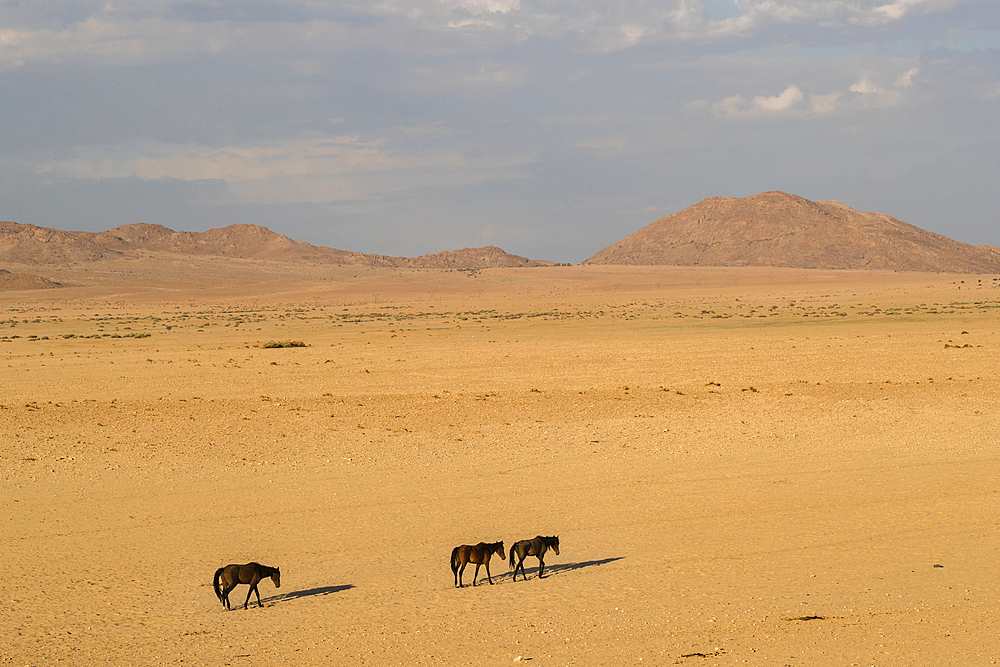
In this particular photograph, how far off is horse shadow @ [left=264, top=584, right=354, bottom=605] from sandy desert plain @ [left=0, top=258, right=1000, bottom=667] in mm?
35

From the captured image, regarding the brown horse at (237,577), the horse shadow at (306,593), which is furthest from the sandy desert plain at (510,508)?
the brown horse at (237,577)

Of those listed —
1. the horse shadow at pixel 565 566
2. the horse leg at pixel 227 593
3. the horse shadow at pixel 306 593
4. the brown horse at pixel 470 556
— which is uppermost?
the brown horse at pixel 470 556

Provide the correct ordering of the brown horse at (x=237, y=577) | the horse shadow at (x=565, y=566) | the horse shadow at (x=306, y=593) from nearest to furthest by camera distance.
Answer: the brown horse at (x=237, y=577) → the horse shadow at (x=306, y=593) → the horse shadow at (x=565, y=566)

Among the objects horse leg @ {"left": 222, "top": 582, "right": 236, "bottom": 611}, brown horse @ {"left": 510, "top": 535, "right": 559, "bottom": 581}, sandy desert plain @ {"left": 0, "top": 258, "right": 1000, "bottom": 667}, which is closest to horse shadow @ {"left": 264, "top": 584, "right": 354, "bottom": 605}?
sandy desert plain @ {"left": 0, "top": 258, "right": 1000, "bottom": 667}

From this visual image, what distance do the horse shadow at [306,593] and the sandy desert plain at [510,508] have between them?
35 mm

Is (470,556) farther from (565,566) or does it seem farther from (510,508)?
(510,508)

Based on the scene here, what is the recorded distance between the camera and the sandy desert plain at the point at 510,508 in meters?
7.31

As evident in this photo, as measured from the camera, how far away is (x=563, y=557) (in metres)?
9.37

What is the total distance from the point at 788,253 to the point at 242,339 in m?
169

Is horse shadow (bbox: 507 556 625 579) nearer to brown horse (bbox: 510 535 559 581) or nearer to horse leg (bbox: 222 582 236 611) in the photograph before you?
brown horse (bbox: 510 535 559 581)

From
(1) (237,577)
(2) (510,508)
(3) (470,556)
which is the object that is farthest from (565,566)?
(1) (237,577)

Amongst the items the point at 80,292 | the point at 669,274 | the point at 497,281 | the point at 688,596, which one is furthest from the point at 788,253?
the point at 688,596

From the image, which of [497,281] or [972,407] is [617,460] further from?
[497,281]

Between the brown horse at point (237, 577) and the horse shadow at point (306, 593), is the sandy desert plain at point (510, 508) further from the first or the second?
the brown horse at point (237, 577)
